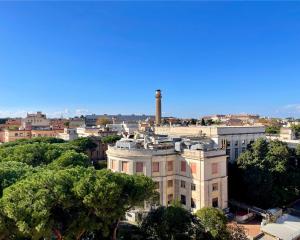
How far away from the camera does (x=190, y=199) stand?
46000mm

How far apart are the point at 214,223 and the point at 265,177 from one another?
19.8 m

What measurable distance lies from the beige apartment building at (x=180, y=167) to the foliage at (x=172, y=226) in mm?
12594

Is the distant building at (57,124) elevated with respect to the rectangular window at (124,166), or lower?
elevated

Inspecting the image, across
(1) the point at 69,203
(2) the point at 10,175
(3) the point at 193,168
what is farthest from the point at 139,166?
(1) the point at 69,203

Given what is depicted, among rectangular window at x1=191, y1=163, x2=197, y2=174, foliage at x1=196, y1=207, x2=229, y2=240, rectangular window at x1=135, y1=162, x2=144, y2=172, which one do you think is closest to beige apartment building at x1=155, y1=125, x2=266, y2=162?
rectangular window at x1=191, y1=163, x2=197, y2=174

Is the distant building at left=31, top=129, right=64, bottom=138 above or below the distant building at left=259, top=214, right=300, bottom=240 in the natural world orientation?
above

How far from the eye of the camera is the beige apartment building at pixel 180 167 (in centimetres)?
4494

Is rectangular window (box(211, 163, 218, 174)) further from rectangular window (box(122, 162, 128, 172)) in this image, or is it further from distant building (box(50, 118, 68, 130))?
distant building (box(50, 118, 68, 130))

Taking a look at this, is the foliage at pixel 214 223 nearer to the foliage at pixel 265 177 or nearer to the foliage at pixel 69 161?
the foliage at pixel 265 177

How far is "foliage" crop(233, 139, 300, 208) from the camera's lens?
1882 inches

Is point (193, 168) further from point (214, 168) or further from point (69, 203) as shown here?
point (69, 203)

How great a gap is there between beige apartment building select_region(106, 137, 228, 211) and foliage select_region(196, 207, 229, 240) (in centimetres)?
1278

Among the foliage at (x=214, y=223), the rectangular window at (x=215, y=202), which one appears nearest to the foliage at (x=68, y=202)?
the foliage at (x=214, y=223)

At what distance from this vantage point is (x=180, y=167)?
47344 millimetres
